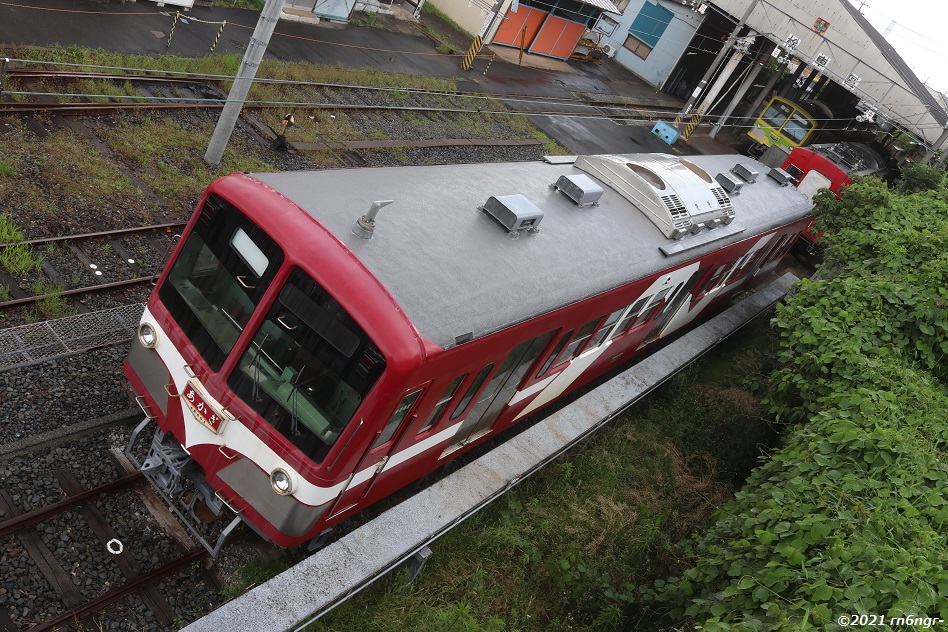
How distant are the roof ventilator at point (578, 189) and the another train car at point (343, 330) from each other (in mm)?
511

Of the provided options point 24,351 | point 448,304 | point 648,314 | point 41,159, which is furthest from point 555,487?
point 41,159

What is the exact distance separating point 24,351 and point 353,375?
465 cm

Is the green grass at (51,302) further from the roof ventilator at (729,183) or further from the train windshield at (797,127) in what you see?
the train windshield at (797,127)

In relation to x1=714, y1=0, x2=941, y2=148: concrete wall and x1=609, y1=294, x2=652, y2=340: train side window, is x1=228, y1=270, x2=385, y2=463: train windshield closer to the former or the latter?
x1=609, y1=294, x2=652, y2=340: train side window

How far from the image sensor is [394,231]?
7.11 metres

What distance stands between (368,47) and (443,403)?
1989cm

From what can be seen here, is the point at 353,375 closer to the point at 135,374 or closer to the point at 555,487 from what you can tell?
the point at 135,374

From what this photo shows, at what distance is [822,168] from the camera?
23797mm

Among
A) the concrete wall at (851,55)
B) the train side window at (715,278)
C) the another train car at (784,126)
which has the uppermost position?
the concrete wall at (851,55)

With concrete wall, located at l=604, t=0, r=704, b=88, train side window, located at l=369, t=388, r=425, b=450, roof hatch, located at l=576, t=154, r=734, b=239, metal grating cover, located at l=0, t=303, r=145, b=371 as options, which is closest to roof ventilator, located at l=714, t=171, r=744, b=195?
roof hatch, located at l=576, t=154, r=734, b=239

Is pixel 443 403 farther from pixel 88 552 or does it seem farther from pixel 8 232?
pixel 8 232

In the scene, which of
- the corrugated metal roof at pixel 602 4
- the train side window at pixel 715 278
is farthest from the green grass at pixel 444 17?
the train side window at pixel 715 278

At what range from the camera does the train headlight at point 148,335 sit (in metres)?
Result: 7.13

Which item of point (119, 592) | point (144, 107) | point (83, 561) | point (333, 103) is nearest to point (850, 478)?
point (119, 592)
